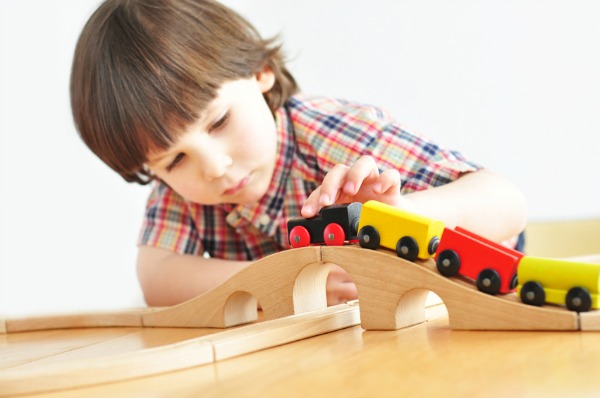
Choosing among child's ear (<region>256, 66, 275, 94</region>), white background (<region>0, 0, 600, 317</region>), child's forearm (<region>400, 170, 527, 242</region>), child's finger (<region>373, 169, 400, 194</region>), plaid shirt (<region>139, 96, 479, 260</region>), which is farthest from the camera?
white background (<region>0, 0, 600, 317</region>)

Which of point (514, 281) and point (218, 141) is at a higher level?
point (218, 141)

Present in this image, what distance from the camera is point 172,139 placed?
1.06m

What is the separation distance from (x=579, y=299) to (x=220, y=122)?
0.70 metres

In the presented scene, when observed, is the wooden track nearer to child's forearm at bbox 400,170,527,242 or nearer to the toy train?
the toy train

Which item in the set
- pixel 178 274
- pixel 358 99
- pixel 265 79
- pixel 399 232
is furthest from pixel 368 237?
pixel 358 99

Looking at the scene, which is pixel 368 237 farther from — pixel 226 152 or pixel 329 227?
pixel 226 152

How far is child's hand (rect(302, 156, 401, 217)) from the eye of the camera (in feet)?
2.21

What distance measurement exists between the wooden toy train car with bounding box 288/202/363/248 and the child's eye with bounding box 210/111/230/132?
1.57 ft

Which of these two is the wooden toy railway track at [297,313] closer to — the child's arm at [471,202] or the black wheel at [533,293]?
the black wheel at [533,293]

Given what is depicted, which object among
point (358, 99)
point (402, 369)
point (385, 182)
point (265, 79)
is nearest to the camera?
point (402, 369)

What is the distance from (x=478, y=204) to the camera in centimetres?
103

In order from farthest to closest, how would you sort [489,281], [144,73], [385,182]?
[144,73], [385,182], [489,281]

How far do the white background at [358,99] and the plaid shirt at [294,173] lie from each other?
1.94 ft

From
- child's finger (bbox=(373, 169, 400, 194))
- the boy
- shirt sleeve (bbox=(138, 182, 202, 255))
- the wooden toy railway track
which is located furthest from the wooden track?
shirt sleeve (bbox=(138, 182, 202, 255))
